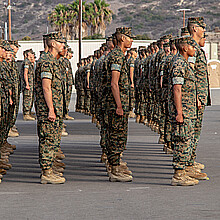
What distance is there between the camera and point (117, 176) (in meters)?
8.68

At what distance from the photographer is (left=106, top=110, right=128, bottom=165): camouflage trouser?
8820 millimetres

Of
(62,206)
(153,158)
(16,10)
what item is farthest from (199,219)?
(16,10)

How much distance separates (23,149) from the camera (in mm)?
12523

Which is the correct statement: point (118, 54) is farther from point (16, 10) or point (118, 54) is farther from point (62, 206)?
point (16, 10)

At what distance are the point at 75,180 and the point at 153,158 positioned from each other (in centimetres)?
259

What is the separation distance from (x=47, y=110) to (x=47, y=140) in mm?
435

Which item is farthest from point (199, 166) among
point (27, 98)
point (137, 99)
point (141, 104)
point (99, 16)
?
point (99, 16)

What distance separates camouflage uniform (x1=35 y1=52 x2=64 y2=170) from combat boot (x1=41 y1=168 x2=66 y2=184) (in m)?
0.08

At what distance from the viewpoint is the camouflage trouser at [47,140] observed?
8500 millimetres

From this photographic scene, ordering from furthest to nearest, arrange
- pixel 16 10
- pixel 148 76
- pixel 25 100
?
1. pixel 16 10
2. pixel 25 100
3. pixel 148 76

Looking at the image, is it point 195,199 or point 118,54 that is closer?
point 195,199

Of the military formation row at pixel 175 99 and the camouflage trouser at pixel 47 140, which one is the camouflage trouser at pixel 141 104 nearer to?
the military formation row at pixel 175 99

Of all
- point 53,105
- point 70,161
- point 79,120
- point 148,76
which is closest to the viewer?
point 53,105

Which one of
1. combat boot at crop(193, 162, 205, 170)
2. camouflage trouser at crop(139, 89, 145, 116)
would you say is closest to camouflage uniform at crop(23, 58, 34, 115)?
camouflage trouser at crop(139, 89, 145, 116)
